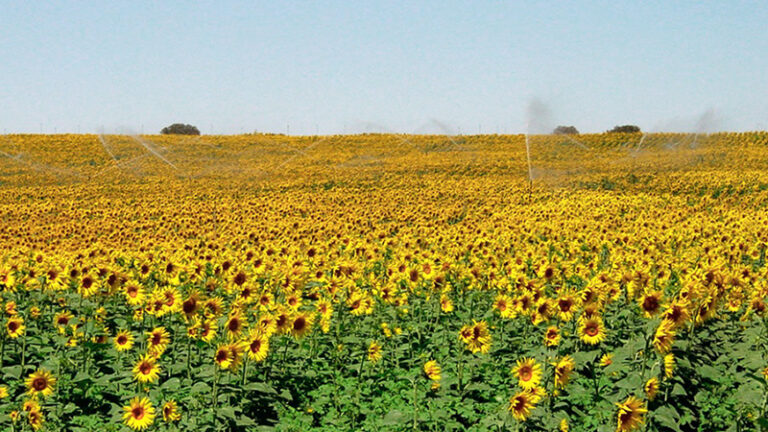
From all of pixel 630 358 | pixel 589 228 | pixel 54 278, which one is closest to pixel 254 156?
pixel 589 228

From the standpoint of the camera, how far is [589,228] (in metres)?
13.6

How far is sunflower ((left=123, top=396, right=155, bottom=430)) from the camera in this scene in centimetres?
471

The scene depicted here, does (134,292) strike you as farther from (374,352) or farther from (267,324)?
(374,352)

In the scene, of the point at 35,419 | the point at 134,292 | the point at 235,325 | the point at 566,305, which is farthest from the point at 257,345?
the point at 566,305

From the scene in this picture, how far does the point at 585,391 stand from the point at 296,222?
1028 centimetres

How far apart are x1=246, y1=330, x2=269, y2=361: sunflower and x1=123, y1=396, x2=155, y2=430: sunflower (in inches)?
37.5

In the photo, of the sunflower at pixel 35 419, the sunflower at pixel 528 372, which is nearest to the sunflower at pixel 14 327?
the sunflower at pixel 35 419

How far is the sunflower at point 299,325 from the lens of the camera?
602 cm

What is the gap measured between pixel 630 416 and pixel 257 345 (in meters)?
2.81

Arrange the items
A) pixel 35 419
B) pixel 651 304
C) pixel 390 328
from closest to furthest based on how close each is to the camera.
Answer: pixel 35 419 < pixel 651 304 < pixel 390 328

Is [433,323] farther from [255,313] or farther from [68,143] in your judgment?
[68,143]

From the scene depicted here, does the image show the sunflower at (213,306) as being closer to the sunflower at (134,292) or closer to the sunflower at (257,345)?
the sunflower at (257,345)

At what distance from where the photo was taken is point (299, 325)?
606cm

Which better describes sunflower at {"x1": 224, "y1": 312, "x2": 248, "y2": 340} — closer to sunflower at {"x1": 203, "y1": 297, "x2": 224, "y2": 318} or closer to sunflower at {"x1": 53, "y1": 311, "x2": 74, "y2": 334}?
sunflower at {"x1": 203, "y1": 297, "x2": 224, "y2": 318}
